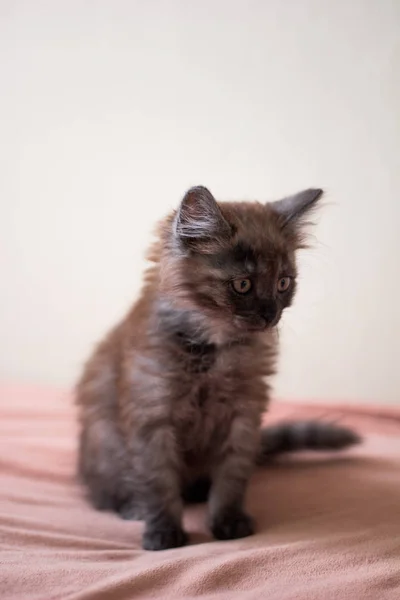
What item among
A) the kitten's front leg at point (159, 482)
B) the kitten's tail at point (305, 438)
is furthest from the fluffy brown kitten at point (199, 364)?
the kitten's tail at point (305, 438)

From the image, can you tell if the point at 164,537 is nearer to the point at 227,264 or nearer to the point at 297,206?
the point at 227,264

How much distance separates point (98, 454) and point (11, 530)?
1.06 feet

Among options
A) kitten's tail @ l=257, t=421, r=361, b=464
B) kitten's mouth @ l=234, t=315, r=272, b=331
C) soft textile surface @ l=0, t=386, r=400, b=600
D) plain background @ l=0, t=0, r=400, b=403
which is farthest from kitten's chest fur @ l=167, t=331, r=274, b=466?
plain background @ l=0, t=0, r=400, b=403

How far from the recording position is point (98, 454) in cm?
159

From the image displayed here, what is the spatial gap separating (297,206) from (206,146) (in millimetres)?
1173

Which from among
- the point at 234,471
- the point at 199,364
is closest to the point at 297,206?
the point at 199,364

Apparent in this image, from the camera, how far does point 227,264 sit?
1342 mm

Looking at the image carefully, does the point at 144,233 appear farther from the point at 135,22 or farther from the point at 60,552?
the point at 60,552

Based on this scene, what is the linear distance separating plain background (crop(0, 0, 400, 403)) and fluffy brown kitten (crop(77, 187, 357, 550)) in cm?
103

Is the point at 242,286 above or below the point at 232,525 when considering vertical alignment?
above

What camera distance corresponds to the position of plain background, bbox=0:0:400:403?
2484 mm

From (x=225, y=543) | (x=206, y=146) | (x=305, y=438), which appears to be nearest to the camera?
(x=225, y=543)

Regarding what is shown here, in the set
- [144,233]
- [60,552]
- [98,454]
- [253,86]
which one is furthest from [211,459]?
[253,86]

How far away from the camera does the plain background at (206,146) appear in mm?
2484
